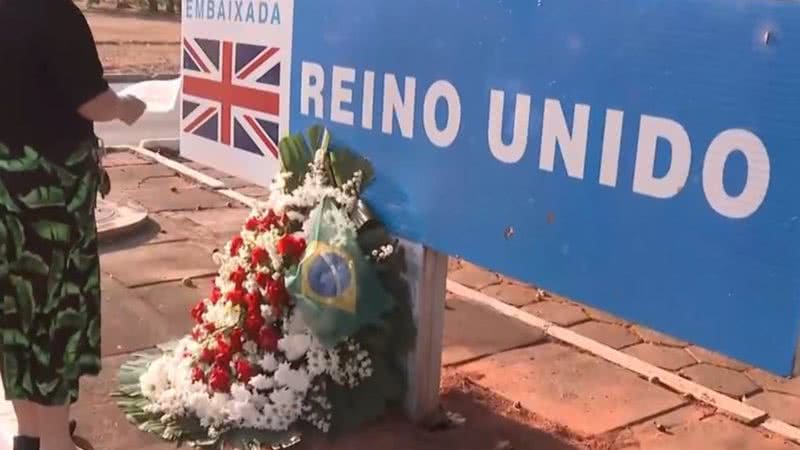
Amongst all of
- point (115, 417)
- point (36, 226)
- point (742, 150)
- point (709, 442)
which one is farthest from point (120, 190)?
point (742, 150)

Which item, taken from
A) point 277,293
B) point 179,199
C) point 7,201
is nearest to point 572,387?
point 277,293

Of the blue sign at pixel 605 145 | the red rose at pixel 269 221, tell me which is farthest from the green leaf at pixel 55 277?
the blue sign at pixel 605 145

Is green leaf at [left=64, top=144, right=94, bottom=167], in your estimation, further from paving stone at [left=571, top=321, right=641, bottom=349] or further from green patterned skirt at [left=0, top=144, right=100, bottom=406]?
paving stone at [left=571, top=321, right=641, bottom=349]

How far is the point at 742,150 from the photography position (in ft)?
8.03

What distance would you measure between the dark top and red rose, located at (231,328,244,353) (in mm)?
950

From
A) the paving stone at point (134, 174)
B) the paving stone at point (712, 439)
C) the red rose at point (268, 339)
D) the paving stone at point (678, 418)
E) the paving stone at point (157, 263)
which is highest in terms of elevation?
the red rose at point (268, 339)

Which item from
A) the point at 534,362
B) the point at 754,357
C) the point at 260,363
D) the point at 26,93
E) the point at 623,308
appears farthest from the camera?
the point at 534,362

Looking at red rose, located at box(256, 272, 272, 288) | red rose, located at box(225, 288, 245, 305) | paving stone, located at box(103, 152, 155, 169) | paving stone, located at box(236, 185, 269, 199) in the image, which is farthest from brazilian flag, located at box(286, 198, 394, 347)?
paving stone, located at box(103, 152, 155, 169)

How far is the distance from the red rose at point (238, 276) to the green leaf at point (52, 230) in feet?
2.45

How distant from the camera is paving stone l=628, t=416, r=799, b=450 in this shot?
375 cm

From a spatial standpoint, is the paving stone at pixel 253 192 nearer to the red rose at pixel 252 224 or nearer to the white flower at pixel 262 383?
the red rose at pixel 252 224

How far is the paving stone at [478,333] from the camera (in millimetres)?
4645

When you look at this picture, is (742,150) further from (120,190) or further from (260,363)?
(120,190)

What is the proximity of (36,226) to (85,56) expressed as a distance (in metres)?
0.55
